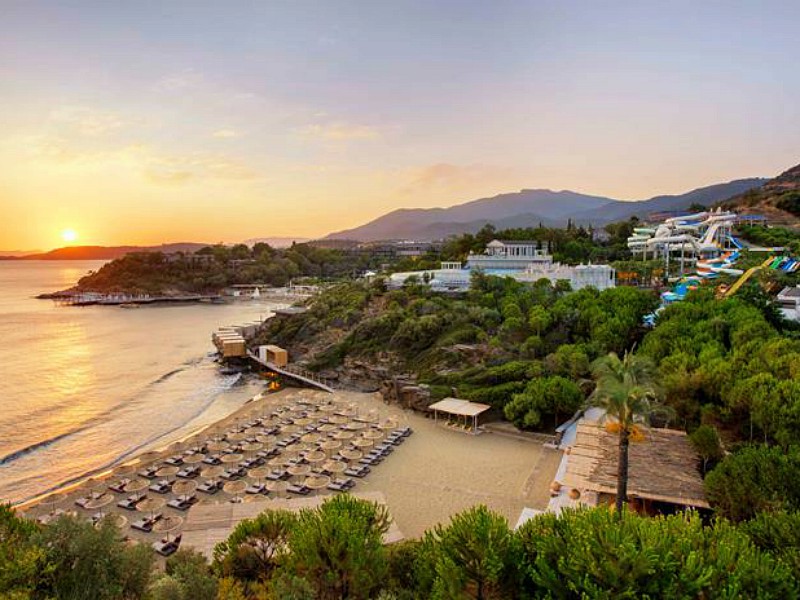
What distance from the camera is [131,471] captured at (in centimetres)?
2125

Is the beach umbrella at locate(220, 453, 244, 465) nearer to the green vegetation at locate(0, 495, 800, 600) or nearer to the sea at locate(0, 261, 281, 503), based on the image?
the sea at locate(0, 261, 281, 503)

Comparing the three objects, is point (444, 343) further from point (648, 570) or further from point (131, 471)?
point (648, 570)

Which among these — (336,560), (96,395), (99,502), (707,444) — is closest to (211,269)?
(96,395)

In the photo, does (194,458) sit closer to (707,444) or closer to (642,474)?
(642,474)

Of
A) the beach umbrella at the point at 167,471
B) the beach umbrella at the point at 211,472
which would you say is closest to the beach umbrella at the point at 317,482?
the beach umbrella at the point at 211,472

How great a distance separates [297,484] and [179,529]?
14.8 ft

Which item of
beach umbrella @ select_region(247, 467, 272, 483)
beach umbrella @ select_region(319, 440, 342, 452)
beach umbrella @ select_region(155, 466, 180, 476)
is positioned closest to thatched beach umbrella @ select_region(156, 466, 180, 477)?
beach umbrella @ select_region(155, 466, 180, 476)

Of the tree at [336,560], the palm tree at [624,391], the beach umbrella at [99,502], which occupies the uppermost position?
the palm tree at [624,391]

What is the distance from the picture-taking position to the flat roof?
24.9 meters

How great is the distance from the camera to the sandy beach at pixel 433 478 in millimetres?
17141

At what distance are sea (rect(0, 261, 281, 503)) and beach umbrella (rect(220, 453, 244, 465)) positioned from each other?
21.3 feet

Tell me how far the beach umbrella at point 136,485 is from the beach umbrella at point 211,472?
2088 mm

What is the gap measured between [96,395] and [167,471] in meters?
19.3

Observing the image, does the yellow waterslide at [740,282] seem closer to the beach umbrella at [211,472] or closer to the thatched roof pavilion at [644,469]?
the thatched roof pavilion at [644,469]
